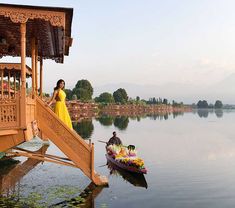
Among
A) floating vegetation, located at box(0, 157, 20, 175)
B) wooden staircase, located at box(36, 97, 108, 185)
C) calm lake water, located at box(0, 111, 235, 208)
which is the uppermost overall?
wooden staircase, located at box(36, 97, 108, 185)

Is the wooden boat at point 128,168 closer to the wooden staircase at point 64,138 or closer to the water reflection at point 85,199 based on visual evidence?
the water reflection at point 85,199

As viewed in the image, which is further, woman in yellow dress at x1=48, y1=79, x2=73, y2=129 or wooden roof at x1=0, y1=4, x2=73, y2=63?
woman in yellow dress at x1=48, y1=79, x2=73, y2=129

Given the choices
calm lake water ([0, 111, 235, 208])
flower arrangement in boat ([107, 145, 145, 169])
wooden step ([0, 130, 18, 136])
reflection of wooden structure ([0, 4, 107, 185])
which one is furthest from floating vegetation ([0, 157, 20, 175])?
wooden step ([0, 130, 18, 136])

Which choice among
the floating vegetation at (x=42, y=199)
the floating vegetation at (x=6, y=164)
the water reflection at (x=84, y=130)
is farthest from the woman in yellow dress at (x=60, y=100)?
the water reflection at (x=84, y=130)

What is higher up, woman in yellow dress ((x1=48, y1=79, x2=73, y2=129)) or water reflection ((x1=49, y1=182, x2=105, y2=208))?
woman in yellow dress ((x1=48, y1=79, x2=73, y2=129))

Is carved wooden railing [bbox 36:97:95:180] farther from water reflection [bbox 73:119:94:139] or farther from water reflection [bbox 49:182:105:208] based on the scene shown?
water reflection [bbox 73:119:94:139]

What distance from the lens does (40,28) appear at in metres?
12.0

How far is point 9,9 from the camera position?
32.5 feet

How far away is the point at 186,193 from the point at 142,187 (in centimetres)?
218

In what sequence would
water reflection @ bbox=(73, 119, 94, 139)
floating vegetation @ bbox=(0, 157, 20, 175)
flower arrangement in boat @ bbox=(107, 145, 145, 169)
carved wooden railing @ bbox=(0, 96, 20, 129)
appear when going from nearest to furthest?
carved wooden railing @ bbox=(0, 96, 20, 129) → flower arrangement in boat @ bbox=(107, 145, 145, 169) → floating vegetation @ bbox=(0, 157, 20, 175) → water reflection @ bbox=(73, 119, 94, 139)

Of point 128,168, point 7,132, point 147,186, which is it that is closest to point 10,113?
point 7,132

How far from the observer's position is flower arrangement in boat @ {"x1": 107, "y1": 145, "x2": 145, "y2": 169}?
17689 mm

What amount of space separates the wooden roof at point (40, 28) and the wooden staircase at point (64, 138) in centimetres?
270

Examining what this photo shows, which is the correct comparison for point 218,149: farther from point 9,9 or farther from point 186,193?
point 9,9
